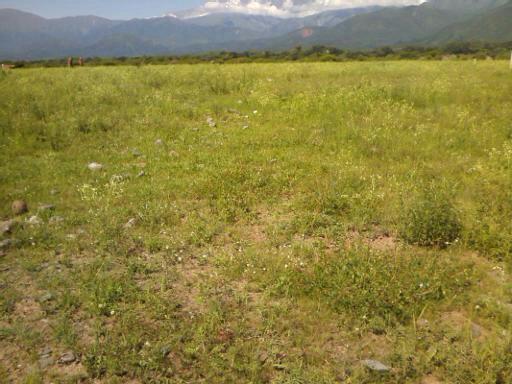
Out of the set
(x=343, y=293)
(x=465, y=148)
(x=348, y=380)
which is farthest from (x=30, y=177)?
(x=465, y=148)

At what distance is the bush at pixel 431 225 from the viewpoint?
7.78m

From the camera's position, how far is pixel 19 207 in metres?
9.21

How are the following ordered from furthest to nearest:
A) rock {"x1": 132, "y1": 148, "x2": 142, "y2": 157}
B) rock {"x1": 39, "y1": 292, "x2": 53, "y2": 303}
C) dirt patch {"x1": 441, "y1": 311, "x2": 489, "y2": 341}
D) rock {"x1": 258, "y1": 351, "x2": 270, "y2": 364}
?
rock {"x1": 132, "y1": 148, "x2": 142, "y2": 157}, rock {"x1": 39, "y1": 292, "x2": 53, "y2": 303}, dirt patch {"x1": 441, "y1": 311, "x2": 489, "y2": 341}, rock {"x1": 258, "y1": 351, "x2": 270, "y2": 364}

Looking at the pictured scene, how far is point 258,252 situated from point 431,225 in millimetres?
3484

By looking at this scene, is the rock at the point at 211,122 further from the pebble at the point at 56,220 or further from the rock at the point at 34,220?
the rock at the point at 34,220

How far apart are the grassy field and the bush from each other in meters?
0.03

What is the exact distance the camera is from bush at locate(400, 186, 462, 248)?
7779 millimetres

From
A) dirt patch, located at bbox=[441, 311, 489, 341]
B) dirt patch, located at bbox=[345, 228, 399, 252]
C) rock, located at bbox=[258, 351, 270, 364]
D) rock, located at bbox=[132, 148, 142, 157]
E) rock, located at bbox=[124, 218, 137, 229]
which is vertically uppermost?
rock, located at bbox=[132, 148, 142, 157]

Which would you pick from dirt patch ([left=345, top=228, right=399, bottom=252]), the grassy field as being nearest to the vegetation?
the grassy field

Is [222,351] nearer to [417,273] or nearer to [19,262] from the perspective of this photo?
[417,273]

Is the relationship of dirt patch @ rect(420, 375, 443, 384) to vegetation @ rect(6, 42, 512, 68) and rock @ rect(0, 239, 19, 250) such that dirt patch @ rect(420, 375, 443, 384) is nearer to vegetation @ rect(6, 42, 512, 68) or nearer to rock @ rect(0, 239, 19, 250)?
rock @ rect(0, 239, 19, 250)

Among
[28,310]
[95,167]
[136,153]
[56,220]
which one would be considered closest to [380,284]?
[28,310]

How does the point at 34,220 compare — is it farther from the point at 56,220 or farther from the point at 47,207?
the point at 47,207

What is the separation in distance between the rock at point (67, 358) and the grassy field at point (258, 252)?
0.02 m
